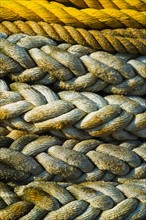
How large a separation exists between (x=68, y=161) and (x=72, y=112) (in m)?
0.12

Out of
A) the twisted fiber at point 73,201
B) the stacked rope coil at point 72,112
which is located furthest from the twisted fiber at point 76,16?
the twisted fiber at point 73,201

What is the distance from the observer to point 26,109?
1025mm

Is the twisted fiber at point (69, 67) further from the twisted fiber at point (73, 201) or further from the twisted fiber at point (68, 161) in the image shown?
the twisted fiber at point (73, 201)

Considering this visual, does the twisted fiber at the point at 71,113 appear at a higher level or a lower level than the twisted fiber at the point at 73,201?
higher

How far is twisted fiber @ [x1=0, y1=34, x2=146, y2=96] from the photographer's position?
3.43 ft

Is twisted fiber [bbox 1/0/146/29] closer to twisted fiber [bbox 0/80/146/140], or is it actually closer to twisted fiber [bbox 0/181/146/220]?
twisted fiber [bbox 0/80/146/140]

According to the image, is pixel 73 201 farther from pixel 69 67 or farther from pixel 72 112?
pixel 69 67

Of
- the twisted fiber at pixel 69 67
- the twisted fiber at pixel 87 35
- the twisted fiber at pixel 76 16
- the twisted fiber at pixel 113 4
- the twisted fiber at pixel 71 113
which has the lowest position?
the twisted fiber at pixel 71 113

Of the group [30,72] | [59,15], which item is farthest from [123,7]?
[30,72]

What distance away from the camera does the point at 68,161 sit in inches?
39.9

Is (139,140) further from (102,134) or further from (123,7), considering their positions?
(123,7)

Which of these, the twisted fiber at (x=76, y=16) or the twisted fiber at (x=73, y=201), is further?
the twisted fiber at (x=76, y=16)

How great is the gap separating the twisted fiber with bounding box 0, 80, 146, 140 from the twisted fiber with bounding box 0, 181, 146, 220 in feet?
0.45

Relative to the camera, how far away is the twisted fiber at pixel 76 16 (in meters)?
1.08
